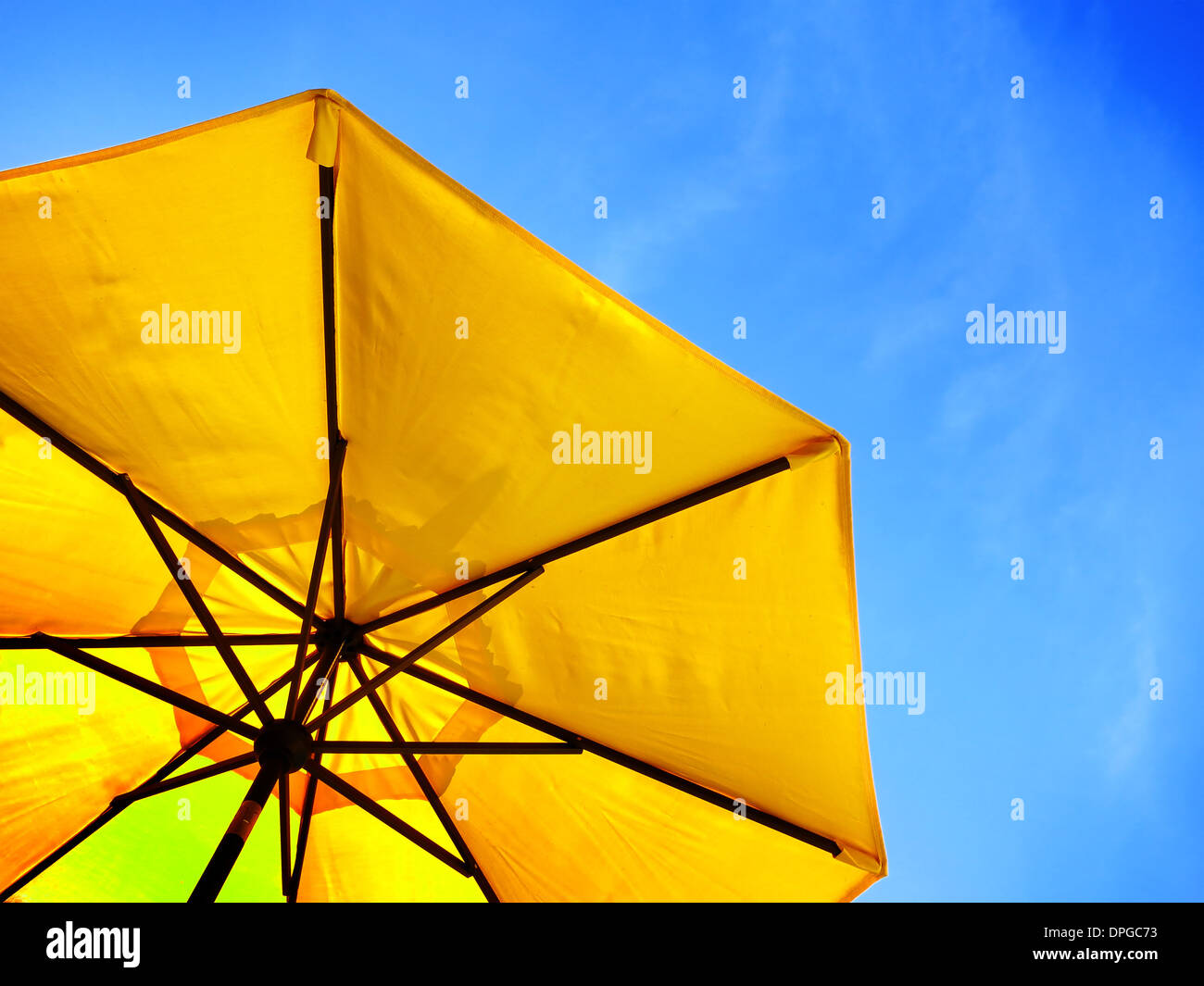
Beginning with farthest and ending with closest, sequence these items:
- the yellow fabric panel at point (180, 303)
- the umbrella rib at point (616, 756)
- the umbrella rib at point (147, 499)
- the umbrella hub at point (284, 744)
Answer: the umbrella rib at point (616, 756)
the umbrella rib at point (147, 499)
the umbrella hub at point (284, 744)
the yellow fabric panel at point (180, 303)

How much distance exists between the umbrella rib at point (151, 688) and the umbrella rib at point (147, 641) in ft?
0.18

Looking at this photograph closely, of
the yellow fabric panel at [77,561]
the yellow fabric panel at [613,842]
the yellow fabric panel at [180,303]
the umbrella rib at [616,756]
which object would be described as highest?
the yellow fabric panel at [180,303]

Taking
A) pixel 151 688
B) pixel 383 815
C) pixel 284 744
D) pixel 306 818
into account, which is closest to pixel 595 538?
pixel 284 744

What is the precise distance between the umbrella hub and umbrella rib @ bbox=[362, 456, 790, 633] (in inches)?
28.3

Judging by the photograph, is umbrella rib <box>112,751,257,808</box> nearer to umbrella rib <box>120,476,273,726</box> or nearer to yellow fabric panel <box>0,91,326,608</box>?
umbrella rib <box>120,476,273,726</box>

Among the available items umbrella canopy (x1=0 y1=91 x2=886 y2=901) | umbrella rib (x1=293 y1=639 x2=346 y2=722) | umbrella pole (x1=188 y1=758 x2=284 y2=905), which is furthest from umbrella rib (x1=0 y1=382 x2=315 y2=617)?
umbrella pole (x1=188 y1=758 x2=284 y2=905)

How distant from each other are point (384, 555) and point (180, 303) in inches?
47.7

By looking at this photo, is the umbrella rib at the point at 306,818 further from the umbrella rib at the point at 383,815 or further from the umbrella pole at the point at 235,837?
the umbrella pole at the point at 235,837

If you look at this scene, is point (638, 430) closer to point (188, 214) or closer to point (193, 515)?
point (188, 214)

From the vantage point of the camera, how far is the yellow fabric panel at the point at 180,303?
215 centimetres

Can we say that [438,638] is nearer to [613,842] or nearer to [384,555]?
[384,555]

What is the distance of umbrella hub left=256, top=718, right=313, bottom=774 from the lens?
229cm

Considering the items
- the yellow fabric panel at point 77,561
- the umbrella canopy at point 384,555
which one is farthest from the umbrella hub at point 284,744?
the yellow fabric panel at point 77,561

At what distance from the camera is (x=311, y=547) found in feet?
10.6
